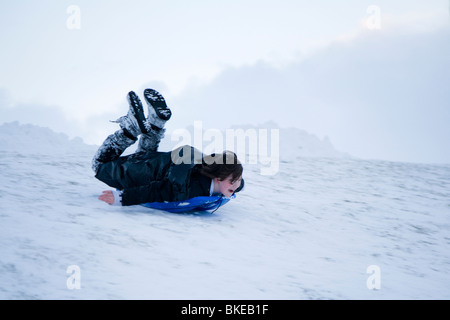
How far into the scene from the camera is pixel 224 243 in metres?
2.71

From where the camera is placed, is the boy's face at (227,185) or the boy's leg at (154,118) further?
the boy's leg at (154,118)

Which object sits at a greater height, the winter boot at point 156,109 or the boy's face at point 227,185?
the winter boot at point 156,109

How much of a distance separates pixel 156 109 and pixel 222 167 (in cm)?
74

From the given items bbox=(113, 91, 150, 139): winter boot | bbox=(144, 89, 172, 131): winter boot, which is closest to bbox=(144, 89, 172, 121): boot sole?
bbox=(144, 89, 172, 131): winter boot

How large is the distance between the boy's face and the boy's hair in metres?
0.03

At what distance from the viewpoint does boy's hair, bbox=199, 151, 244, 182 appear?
3.00m

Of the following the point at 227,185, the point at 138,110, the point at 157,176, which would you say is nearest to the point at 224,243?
the point at 227,185

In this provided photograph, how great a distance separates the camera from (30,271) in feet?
6.69

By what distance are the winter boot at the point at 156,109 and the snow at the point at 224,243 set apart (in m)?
0.73

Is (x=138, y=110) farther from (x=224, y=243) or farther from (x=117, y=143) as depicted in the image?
(x=224, y=243)

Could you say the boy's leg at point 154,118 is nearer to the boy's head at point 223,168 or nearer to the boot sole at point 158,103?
the boot sole at point 158,103

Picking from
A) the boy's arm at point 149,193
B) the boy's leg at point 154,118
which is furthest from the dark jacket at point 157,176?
the boy's leg at point 154,118

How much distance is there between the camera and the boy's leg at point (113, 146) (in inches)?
132
